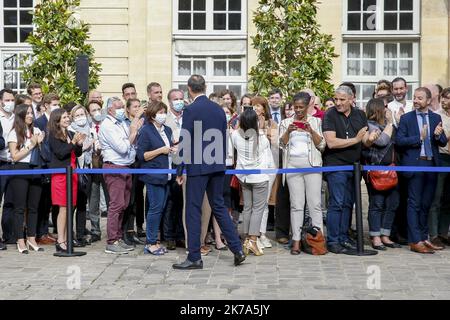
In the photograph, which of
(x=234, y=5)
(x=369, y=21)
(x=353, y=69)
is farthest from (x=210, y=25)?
(x=369, y=21)

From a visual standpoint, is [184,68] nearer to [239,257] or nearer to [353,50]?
[353,50]

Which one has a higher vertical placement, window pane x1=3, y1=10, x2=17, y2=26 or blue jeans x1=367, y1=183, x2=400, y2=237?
window pane x1=3, y1=10, x2=17, y2=26

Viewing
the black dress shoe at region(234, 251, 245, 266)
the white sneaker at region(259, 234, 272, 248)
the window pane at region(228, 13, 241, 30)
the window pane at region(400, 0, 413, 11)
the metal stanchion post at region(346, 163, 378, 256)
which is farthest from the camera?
the window pane at region(228, 13, 241, 30)

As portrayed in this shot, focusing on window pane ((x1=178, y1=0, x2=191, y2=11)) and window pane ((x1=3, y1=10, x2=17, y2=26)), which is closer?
window pane ((x1=178, y1=0, x2=191, y2=11))

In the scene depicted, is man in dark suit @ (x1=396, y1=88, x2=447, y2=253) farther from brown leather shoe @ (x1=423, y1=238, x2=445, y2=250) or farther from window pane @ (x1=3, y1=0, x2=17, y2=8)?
window pane @ (x1=3, y1=0, x2=17, y2=8)

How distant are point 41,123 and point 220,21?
9.45 metres

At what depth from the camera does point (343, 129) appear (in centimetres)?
1083

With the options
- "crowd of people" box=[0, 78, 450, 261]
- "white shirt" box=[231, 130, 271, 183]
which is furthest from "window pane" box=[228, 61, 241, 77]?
"white shirt" box=[231, 130, 271, 183]

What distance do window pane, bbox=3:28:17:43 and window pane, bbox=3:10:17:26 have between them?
141mm

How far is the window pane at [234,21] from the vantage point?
20.7 m

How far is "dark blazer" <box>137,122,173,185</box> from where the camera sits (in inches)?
430

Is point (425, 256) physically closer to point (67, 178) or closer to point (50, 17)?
point (67, 178)

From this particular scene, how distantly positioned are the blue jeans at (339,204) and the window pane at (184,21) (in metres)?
10.3
